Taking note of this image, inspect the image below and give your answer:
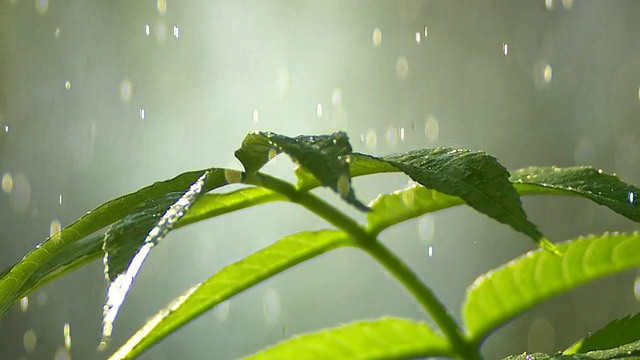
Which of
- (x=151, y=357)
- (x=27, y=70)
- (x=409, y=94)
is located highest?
(x=27, y=70)

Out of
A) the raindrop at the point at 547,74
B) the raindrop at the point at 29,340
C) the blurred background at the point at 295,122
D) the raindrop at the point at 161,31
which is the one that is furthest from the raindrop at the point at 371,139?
the raindrop at the point at 29,340

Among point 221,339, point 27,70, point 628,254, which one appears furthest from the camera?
point 27,70

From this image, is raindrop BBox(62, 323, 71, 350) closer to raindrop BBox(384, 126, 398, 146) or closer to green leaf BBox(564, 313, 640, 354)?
raindrop BBox(384, 126, 398, 146)

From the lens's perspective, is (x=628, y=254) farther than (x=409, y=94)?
No

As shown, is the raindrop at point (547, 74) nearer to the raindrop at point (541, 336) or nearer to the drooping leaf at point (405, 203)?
the raindrop at point (541, 336)

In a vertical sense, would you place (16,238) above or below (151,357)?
above

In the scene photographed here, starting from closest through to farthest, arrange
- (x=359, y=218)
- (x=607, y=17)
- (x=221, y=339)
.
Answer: (x=607, y=17) → (x=359, y=218) → (x=221, y=339)

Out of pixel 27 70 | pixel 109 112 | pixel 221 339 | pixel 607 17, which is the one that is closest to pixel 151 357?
pixel 221 339

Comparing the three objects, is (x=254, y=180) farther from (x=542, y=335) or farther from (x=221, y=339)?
(x=221, y=339)

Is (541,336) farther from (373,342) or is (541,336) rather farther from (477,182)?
(477,182)
